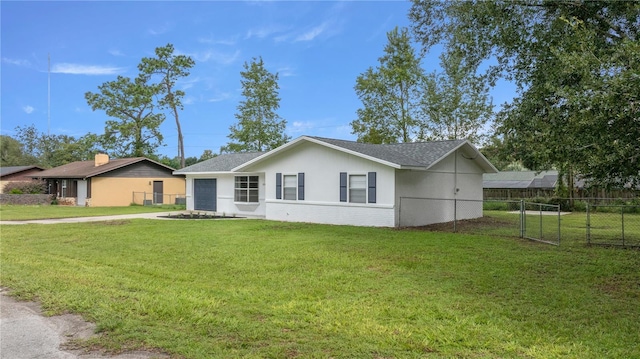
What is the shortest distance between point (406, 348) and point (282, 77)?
1433 inches

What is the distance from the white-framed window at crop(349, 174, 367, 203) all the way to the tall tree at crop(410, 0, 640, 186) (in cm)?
494

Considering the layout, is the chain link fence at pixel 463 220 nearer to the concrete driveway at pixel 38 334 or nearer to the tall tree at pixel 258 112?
the concrete driveway at pixel 38 334

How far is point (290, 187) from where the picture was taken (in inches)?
674

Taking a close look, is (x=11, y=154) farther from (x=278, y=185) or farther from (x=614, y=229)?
(x=614, y=229)

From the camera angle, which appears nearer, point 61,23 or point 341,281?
point 341,281

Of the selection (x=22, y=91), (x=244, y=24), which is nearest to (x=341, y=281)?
(x=244, y=24)

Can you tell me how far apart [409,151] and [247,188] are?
25.3 feet

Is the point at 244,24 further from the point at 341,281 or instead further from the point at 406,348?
the point at 406,348

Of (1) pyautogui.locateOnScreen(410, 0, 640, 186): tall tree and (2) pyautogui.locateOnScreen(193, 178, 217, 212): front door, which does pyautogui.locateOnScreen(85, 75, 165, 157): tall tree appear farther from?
(1) pyautogui.locateOnScreen(410, 0, 640, 186): tall tree

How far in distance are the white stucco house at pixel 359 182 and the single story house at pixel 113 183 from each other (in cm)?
1300

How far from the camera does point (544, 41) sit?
31.3 ft

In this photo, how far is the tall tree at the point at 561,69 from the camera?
5879 millimetres

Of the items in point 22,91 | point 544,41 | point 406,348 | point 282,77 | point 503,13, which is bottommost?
point 406,348

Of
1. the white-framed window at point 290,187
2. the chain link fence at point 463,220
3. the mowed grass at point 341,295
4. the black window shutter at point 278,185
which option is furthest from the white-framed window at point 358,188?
the mowed grass at point 341,295
